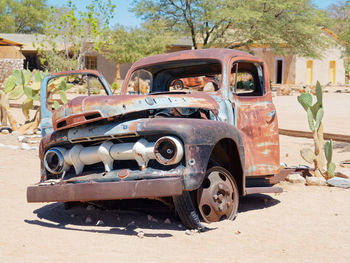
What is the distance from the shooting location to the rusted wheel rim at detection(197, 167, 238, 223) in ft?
17.4

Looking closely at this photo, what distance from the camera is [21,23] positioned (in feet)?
235

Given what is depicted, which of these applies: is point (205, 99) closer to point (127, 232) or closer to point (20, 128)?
point (127, 232)

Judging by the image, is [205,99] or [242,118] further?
[242,118]

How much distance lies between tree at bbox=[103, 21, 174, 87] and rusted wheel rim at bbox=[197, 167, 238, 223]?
29.8 m

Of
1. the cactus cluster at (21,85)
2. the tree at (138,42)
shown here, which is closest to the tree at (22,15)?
the tree at (138,42)

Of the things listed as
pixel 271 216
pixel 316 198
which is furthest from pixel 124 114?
pixel 316 198

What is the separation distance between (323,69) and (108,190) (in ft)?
145

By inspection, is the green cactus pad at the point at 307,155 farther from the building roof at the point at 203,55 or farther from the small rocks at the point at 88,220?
the small rocks at the point at 88,220

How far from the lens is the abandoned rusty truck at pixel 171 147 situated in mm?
4852

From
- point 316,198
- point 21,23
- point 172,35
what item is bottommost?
point 316,198

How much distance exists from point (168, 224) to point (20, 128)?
9403 mm

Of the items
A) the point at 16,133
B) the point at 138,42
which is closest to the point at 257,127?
the point at 16,133

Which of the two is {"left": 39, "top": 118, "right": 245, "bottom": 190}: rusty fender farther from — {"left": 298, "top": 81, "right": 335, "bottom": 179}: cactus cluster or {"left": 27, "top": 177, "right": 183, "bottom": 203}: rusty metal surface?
{"left": 298, "top": 81, "right": 335, "bottom": 179}: cactus cluster

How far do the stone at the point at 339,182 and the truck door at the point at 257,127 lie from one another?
1.71 meters
